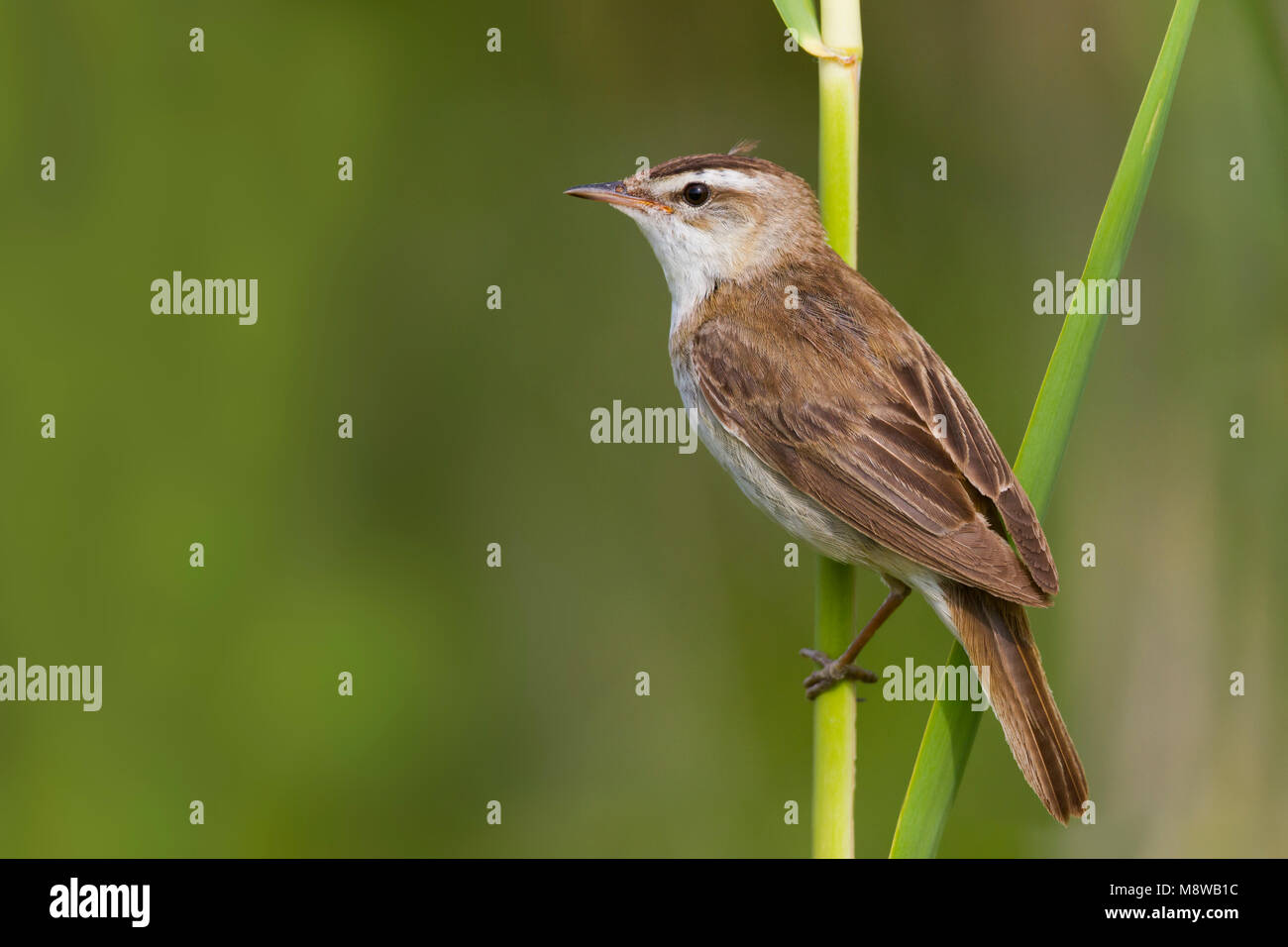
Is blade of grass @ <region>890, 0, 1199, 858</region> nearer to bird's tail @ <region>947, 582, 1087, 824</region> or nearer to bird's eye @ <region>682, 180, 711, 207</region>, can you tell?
bird's tail @ <region>947, 582, 1087, 824</region>

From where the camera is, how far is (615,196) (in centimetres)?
391

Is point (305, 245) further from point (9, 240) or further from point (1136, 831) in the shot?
point (1136, 831)

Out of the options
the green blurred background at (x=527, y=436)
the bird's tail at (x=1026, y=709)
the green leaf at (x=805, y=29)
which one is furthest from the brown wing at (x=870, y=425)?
the green blurred background at (x=527, y=436)

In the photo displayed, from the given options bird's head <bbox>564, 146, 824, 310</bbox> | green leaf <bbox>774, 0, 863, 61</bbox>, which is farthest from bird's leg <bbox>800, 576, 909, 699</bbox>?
green leaf <bbox>774, 0, 863, 61</bbox>

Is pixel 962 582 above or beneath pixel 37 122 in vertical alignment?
beneath

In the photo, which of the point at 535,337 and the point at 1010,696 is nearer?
the point at 1010,696

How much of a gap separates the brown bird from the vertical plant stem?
0.08m

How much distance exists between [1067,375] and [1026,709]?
933mm

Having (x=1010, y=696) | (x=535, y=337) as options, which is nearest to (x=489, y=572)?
(x=535, y=337)

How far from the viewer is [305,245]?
454 cm

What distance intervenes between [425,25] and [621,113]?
2.83 feet

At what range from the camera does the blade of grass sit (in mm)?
2455

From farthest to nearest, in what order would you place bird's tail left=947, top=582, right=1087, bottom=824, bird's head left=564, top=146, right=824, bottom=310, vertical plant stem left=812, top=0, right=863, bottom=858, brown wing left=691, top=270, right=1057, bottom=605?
bird's head left=564, top=146, right=824, bottom=310 < brown wing left=691, top=270, right=1057, bottom=605 < bird's tail left=947, top=582, right=1087, bottom=824 < vertical plant stem left=812, top=0, right=863, bottom=858

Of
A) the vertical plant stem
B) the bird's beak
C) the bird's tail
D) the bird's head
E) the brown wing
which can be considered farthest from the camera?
the bird's head
